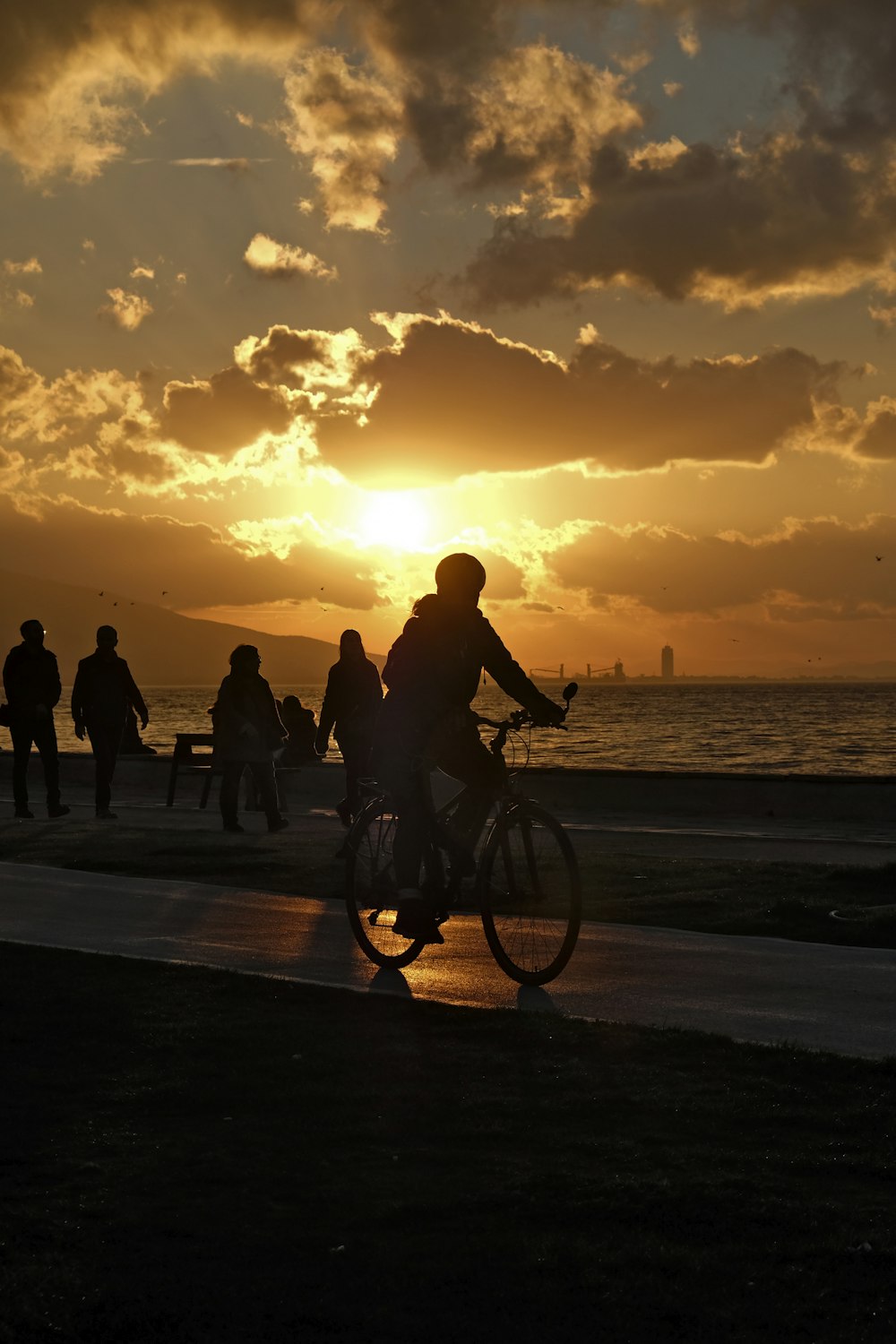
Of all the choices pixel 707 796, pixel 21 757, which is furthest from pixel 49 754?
pixel 707 796

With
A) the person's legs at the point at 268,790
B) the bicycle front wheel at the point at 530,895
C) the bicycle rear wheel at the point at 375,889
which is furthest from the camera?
the person's legs at the point at 268,790

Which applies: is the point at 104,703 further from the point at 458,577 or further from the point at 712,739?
the point at 712,739

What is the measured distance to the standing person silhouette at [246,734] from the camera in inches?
664

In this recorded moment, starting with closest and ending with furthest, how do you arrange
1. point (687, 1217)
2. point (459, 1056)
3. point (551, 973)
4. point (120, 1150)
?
point (687, 1217)
point (120, 1150)
point (459, 1056)
point (551, 973)

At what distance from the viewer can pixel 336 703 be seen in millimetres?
15555

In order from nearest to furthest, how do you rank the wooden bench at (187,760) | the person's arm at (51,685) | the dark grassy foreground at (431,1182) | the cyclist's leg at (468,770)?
the dark grassy foreground at (431,1182) < the cyclist's leg at (468,770) < the person's arm at (51,685) < the wooden bench at (187,760)

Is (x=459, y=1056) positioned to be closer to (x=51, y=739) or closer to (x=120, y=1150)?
(x=120, y=1150)

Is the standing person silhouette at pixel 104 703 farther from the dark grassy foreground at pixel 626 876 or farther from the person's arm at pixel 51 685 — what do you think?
the dark grassy foreground at pixel 626 876

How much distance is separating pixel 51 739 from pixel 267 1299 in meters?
15.1

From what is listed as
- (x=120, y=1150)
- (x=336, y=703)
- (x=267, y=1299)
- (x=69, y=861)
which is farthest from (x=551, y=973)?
(x=336, y=703)

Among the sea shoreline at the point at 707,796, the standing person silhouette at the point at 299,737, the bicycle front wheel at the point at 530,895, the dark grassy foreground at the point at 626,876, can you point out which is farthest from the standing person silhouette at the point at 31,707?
the bicycle front wheel at the point at 530,895

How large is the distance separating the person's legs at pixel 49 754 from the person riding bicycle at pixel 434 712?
425 inches

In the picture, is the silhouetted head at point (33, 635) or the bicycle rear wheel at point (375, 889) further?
the silhouetted head at point (33, 635)

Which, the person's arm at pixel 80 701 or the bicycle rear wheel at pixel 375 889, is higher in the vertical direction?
the person's arm at pixel 80 701
